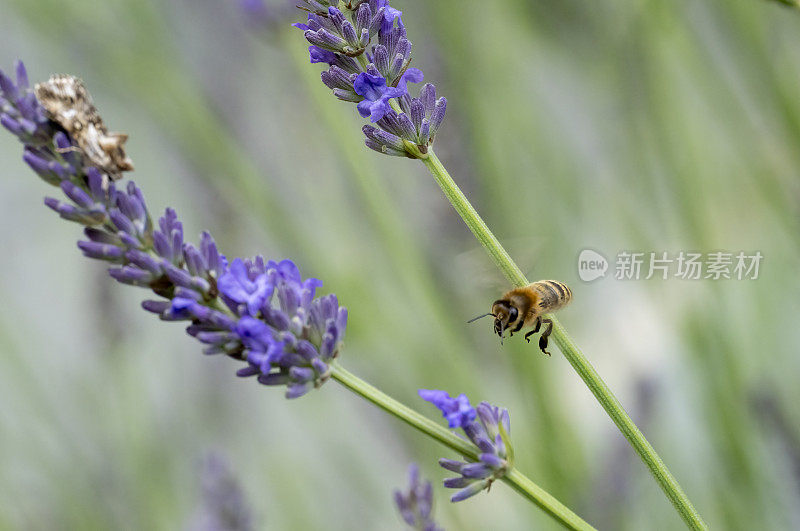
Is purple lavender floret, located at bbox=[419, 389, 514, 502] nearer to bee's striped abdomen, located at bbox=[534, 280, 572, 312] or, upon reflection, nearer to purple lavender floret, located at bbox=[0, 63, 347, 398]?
purple lavender floret, located at bbox=[0, 63, 347, 398]

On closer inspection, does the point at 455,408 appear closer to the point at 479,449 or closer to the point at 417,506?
the point at 479,449

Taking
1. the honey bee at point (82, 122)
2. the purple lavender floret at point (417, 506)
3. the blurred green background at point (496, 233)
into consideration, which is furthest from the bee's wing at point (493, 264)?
the honey bee at point (82, 122)

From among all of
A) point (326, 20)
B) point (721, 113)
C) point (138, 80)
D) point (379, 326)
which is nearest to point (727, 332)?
point (721, 113)

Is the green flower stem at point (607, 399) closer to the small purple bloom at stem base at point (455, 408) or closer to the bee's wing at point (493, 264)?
the small purple bloom at stem base at point (455, 408)

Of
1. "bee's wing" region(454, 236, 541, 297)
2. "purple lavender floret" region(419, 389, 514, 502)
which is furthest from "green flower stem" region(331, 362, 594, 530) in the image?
"bee's wing" region(454, 236, 541, 297)

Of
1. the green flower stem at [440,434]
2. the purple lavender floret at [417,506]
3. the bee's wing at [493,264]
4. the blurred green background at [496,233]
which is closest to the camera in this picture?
the green flower stem at [440,434]

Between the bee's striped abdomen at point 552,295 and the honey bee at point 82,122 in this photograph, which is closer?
the honey bee at point 82,122

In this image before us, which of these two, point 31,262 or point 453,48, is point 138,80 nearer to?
point 453,48

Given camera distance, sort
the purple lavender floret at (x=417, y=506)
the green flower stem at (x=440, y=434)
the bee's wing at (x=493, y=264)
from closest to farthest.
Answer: the green flower stem at (x=440, y=434)
the purple lavender floret at (x=417, y=506)
the bee's wing at (x=493, y=264)
